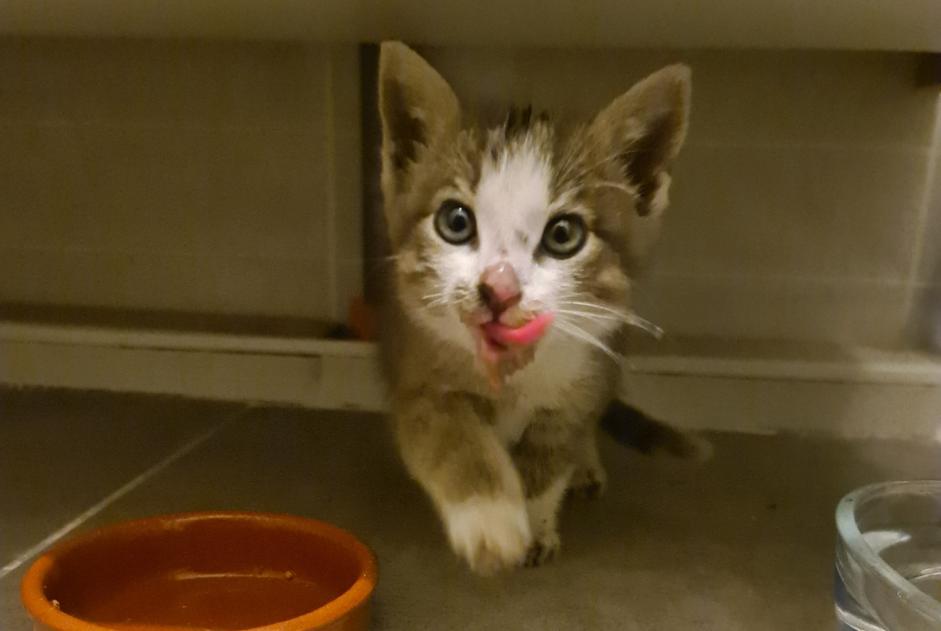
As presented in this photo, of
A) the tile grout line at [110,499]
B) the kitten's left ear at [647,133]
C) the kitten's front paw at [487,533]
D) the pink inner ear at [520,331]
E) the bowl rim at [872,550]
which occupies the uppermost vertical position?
the kitten's left ear at [647,133]

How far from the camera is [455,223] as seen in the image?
0.83 meters

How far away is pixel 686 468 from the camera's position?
1.21 meters

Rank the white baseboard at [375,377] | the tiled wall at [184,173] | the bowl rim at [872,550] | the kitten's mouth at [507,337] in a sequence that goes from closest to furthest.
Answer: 1. the bowl rim at [872,550]
2. the kitten's mouth at [507,337]
3. the white baseboard at [375,377]
4. the tiled wall at [184,173]

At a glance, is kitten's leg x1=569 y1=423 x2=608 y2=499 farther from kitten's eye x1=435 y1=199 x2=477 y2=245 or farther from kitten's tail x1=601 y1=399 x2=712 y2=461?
kitten's eye x1=435 y1=199 x2=477 y2=245

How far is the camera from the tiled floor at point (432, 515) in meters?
0.84

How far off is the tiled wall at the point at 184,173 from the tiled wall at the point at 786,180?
245 mm

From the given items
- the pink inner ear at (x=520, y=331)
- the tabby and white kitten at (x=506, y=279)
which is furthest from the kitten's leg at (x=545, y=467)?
the pink inner ear at (x=520, y=331)

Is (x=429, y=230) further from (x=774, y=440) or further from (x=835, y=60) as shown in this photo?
(x=835, y=60)

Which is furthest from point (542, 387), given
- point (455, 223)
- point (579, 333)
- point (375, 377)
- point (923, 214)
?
point (923, 214)

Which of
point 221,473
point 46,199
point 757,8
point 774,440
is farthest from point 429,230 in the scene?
point 46,199

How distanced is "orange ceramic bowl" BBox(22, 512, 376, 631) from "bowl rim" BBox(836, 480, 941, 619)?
392 mm

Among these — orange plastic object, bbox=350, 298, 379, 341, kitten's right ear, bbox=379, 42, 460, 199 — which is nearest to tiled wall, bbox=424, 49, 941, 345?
orange plastic object, bbox=350, 298, 379, 341

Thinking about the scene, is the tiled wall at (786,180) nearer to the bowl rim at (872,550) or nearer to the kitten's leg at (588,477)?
the kitten's leg at (588,477)

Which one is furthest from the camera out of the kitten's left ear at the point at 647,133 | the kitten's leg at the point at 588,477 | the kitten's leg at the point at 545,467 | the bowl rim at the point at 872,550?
the kitten's leg at the point at 588,477
